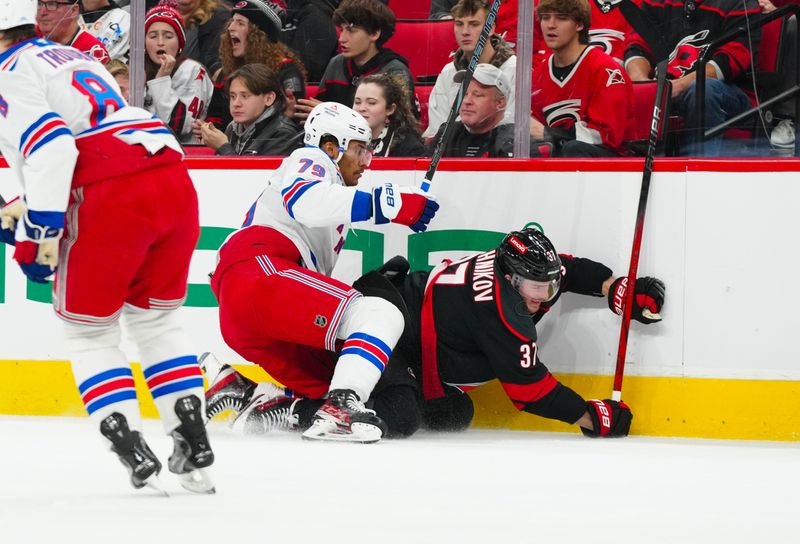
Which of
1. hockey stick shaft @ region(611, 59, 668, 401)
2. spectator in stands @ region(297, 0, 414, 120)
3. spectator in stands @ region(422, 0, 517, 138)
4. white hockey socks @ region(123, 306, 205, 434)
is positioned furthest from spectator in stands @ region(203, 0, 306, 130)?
white hockey socks @ region(123, 306, 205, 434)

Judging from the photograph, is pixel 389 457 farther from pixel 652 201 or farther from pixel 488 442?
pixel 652 201

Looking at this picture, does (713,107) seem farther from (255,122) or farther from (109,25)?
(109,25)

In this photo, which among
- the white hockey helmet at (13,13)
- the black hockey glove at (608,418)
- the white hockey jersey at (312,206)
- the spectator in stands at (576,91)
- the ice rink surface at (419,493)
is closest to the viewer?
the ice rink surface at (419,493)

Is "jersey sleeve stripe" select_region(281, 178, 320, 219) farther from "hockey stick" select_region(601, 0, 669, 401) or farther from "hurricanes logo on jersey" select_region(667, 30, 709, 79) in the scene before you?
"hurricanes logo on jersey" select_region(667, 30, 709, 79)

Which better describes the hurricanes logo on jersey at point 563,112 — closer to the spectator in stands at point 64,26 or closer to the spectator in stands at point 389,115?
the spectator in stands at point 389,115

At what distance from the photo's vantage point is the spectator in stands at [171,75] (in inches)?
170

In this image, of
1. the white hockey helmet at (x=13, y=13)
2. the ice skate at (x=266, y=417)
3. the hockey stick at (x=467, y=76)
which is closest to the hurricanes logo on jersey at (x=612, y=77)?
the hockey stick at (x=467, y=76)

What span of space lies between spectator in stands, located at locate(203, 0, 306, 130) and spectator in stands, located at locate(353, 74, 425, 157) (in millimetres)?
256

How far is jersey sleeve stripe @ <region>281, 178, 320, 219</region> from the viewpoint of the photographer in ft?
11.8

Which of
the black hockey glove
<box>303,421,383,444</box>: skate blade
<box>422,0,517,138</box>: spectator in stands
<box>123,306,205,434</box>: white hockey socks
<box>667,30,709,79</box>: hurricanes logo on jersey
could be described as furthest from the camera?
<box>422,0,517,138</box>: spectator in stands

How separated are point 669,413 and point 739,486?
37.6 inches

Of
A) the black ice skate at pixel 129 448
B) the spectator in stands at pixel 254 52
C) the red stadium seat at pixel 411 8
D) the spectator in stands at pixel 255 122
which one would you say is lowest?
the black ice skate at pixel 129 448

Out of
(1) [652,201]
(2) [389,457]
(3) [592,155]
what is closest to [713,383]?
(1) [652,201]

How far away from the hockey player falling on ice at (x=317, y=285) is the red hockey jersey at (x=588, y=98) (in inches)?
25.6
